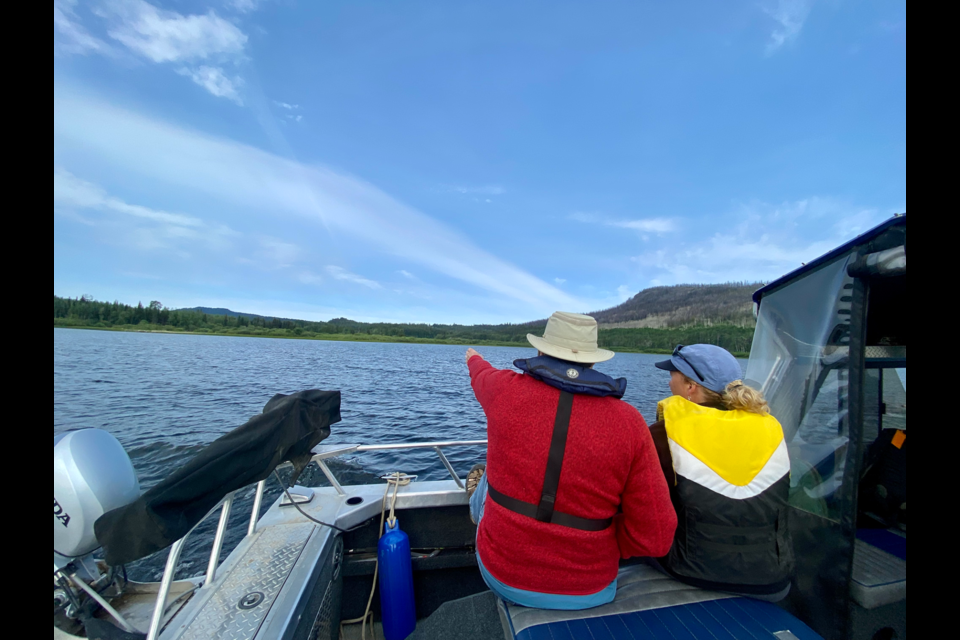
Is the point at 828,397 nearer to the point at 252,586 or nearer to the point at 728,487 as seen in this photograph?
the point at 728,487

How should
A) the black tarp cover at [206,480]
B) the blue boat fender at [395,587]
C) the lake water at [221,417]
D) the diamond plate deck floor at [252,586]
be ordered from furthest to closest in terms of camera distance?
1. the lake water at [221,417]
2. the blue boat fender at [395,587]
3. the diamond plate deck floor at [252,586]
4. the black tarp cover at [206,480]

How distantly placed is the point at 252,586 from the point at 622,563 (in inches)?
82.9

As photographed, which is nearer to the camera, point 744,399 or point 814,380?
point 744,399

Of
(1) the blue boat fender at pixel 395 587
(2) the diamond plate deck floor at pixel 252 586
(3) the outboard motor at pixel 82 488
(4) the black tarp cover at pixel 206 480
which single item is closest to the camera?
(4) the black tarp cover at pixel 206 480

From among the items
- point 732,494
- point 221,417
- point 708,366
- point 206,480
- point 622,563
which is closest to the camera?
point 206,480

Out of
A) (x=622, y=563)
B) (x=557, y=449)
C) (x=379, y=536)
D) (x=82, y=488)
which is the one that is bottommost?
(x=379, y=536)

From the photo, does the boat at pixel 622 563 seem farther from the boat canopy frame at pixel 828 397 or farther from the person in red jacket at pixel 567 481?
the person in red jacket at pixel 567 481

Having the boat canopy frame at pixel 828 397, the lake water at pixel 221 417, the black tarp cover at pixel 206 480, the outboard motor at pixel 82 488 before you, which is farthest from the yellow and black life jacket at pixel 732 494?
the outboard motor at pixel 82 488

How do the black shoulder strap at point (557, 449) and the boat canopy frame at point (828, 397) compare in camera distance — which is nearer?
the black shoulder strap at point (557, 449)

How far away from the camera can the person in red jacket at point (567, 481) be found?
1444 mm

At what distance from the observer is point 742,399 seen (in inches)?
67.4

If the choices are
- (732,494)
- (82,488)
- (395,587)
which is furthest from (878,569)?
(82,488)

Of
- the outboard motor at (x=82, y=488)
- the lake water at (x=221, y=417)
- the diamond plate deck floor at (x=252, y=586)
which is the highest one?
the outboard motor at (x=82, y=488)
